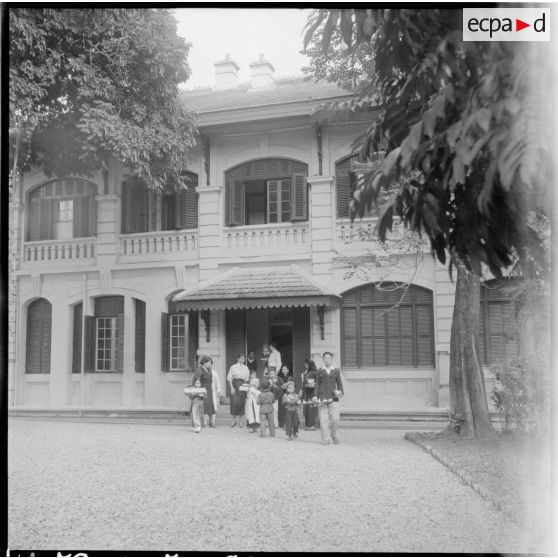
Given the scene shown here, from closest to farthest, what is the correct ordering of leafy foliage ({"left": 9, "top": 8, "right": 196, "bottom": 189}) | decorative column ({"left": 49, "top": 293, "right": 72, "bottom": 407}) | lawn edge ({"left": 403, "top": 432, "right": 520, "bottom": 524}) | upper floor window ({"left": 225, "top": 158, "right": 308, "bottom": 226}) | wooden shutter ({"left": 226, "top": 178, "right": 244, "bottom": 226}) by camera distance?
1. lawn edge ({"left": 403, "top": 432, "right": 520, "bottom": 524})
2. leafy foliage ({"left": 9, "top": 8, "right": 196, "bottom": 189})
3. decorative column ({"left": 49, "top": 293, "right": 72, "bottom": 407})
4. upper floor window ({"left": 225, "top": 158, "right": 308, "bottom": 226})
5. wooden shutter ({"left": 226, "top": 178, "right": 244, "bottom": 226})

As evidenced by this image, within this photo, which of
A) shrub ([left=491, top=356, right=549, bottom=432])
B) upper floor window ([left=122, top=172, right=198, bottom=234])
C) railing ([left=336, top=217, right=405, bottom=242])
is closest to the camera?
shrub ([left=491, top=356, right=549, bottom=432])

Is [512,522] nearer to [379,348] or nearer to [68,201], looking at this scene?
[379,348]

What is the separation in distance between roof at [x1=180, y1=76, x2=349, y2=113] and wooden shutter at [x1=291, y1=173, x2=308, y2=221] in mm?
1018

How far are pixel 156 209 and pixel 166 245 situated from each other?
0.57 m

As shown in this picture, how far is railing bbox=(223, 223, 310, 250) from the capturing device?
7914 millimetres

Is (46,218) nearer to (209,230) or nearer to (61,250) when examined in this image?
(61,250)

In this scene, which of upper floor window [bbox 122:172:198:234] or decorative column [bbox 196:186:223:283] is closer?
upper floor window [bbox 122:172:198:234]

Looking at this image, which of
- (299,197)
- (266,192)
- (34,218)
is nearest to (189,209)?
(299,197)

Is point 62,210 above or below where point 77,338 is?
above

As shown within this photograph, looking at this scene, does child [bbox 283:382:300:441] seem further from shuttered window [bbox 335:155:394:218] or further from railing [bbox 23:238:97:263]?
railing [bbox 23:238:97:263]

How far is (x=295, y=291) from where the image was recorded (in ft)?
26.3

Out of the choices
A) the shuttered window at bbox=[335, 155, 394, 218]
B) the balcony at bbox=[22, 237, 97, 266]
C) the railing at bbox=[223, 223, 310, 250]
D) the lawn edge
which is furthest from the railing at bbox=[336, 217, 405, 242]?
the balcony at bbox=[22, 237, 97, 266]

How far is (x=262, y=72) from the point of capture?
6180mm

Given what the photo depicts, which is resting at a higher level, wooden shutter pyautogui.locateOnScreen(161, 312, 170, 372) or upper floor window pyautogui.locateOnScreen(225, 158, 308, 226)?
upper floor window pyautogui.locateOnScreen(225, 158, 308, 226)
